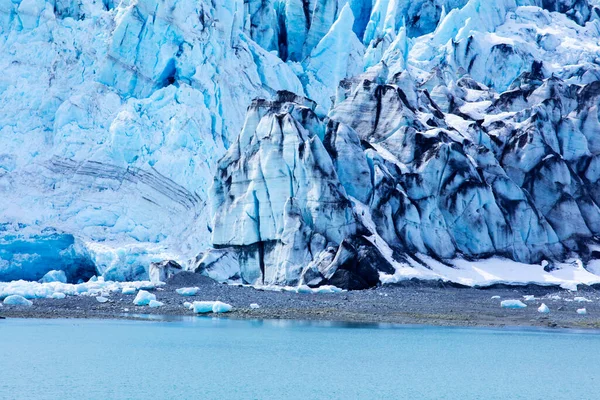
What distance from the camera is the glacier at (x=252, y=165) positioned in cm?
3388

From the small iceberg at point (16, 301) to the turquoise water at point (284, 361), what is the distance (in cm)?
368

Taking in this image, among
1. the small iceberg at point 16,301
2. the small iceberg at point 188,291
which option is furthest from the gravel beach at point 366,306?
the small iceberg at point 16,301

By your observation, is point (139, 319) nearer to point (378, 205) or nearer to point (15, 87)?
point (378, 205)

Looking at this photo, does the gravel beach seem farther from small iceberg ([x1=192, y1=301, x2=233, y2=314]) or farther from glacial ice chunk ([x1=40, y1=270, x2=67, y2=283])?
glacial ice chunk ([x1=40, y1=270, x2=67, y2=283])

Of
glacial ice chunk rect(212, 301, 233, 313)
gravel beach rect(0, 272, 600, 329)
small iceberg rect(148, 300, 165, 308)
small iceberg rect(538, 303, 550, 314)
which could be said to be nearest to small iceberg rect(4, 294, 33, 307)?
gravel beach rect(0, 272, 600, 329)

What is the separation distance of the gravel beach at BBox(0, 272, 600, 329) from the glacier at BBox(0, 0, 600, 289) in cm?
143

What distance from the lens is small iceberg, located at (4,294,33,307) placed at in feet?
90.3

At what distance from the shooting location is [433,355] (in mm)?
19750

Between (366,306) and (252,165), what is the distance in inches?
342

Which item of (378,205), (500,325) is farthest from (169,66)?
(500,325)

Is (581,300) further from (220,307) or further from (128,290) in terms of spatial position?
(128,290)

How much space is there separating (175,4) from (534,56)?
25299 mm

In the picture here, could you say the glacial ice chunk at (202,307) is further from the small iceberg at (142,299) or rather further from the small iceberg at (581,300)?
the small iceberg at (581,300)

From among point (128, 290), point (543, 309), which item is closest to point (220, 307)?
point (128, 290)
